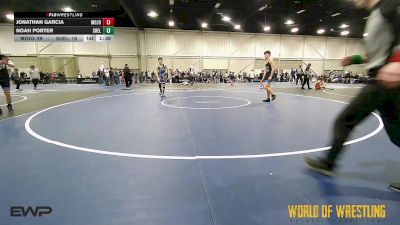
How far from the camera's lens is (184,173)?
2859 millimetres

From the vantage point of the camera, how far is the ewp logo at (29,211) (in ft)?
6.73

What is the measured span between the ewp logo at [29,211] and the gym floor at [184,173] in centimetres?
5

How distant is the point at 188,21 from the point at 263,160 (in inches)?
1005

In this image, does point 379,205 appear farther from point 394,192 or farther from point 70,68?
point 70,68

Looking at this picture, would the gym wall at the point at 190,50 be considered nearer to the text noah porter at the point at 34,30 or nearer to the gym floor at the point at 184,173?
the text noah porter at the point at 34,30

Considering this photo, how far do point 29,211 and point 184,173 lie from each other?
1.50 meters

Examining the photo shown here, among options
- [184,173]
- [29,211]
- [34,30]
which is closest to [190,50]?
[34,30]

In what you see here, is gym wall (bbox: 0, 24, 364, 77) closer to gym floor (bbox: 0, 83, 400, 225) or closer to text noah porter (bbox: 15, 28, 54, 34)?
text noah porter (bbox: 15, 28, 54, 34)

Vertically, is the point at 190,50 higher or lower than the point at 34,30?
higher
